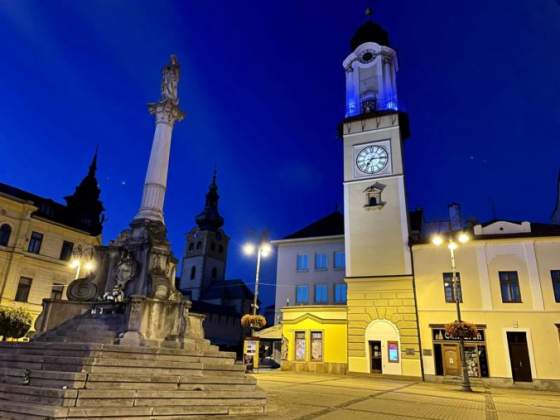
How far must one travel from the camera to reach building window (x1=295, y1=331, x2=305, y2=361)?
94.0 feet

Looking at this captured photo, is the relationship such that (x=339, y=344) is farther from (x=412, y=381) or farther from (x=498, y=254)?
(x=498, y=254)

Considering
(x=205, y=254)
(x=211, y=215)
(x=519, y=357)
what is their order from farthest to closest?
(x=211, y=215) → (x=205, y=254) → (x=519, y=357)

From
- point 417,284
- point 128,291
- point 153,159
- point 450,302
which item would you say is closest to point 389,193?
point 417,284

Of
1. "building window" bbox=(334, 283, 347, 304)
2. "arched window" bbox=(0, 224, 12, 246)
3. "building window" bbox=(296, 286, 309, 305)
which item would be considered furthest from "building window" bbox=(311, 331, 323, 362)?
"arched window" bbox=(0, 224, 12, 246)

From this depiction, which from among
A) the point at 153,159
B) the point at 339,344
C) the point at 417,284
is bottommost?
the point at 339,344

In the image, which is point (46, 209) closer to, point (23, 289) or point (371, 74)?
point (23, 289)

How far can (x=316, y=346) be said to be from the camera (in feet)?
92.9

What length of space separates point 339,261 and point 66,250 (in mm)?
28091

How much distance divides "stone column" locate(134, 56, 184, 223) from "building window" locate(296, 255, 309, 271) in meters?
22.0

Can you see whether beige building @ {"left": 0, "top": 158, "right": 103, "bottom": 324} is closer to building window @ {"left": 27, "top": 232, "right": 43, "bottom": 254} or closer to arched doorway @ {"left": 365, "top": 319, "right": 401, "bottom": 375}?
building window @ {"left": 27, "top": 232, "right": 43, "bottom": 254}

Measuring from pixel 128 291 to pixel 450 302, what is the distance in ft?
66.6

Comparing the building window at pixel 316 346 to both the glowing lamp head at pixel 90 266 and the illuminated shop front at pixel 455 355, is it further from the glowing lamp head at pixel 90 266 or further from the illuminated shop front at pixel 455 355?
the glowing lamp head at pixel 90 266

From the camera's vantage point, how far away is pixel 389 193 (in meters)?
29.2

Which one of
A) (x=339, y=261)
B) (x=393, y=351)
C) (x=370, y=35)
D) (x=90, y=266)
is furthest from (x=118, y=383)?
(x=370, y=35)
